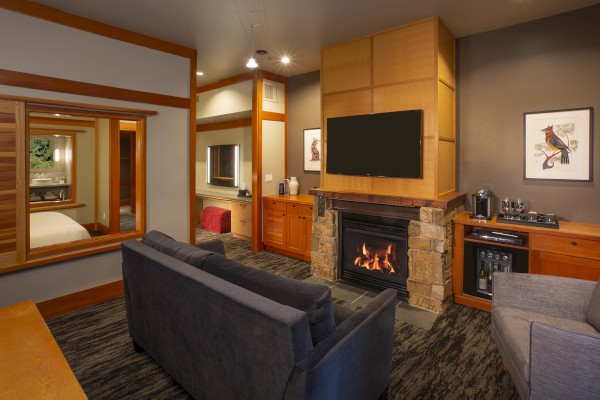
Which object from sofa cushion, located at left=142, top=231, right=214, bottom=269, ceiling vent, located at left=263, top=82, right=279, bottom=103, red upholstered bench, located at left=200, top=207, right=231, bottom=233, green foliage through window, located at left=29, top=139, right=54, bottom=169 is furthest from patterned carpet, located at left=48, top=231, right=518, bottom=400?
green foliage through window, located at left=29, top=139, right=54, bottom=169

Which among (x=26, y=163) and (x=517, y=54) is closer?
(x=26, y=163)

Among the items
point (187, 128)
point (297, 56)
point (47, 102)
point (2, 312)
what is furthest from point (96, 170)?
point (2, 312)

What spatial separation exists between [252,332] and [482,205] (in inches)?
115

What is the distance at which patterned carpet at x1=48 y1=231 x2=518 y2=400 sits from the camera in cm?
218

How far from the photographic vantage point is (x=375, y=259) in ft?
12.7

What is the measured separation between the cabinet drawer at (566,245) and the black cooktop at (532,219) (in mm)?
117

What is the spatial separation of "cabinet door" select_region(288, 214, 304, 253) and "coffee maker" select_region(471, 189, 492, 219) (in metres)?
2.30

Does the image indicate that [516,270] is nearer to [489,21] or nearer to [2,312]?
[489,21]

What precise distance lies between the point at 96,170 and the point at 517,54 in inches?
264

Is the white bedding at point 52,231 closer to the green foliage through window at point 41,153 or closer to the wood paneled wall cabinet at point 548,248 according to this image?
the green foliage through window at point 41,153

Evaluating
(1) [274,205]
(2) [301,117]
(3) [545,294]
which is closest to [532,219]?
(3) [545,294]

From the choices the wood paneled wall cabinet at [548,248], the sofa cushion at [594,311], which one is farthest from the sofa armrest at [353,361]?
the wood paneled wall cabinet at [548,248]

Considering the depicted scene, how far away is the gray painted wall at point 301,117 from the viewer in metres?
5.22

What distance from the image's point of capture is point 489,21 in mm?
3348
